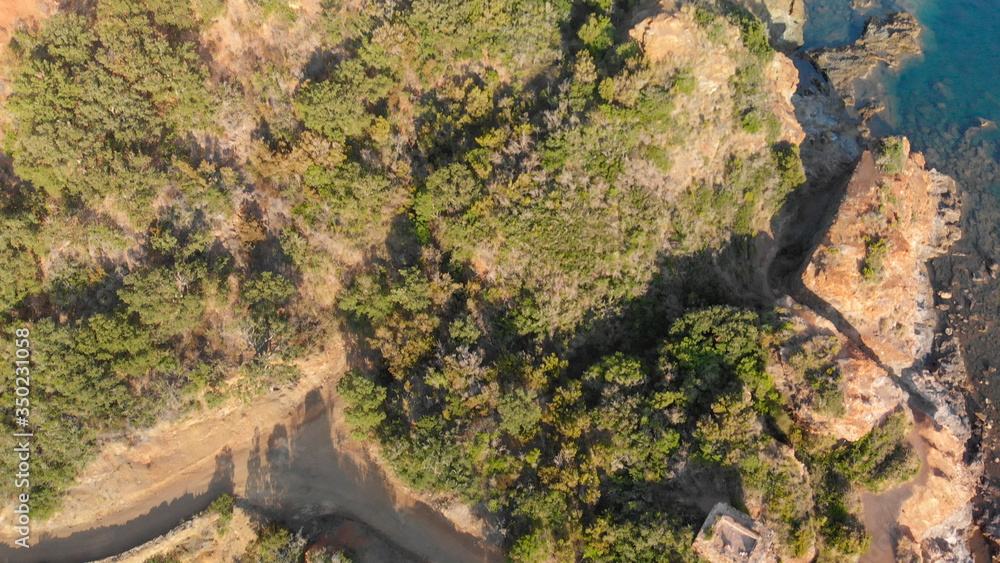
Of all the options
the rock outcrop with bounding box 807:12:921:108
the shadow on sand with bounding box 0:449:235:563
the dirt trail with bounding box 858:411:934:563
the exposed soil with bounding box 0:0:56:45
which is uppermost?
the exposed soil with bounding box 0:0:56:45

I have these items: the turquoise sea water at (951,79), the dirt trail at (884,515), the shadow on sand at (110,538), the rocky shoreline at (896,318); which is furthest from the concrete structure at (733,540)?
the turquoise sea water at (951,79)

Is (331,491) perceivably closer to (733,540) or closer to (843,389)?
(733,540)

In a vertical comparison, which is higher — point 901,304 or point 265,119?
point 265,119

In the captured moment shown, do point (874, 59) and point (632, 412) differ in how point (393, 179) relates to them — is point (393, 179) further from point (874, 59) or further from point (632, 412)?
point (874, 59)

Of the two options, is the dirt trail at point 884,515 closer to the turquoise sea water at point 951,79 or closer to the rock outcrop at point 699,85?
the rock outcrop at point 699,85

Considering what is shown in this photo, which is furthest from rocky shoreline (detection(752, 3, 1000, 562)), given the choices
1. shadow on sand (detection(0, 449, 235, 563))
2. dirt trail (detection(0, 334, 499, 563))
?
shadow on sand (detection(0, 449, 235, 563))

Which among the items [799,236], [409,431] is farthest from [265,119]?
[799,236]

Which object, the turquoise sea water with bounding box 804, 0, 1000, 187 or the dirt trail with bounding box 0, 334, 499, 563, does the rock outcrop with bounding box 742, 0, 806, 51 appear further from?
the dirt trail with bounding box 0, 334, 499, 563
